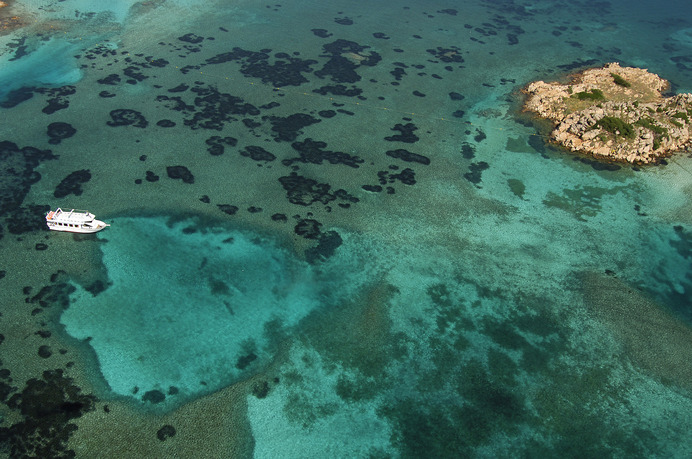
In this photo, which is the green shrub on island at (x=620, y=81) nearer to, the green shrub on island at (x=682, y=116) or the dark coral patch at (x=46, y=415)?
the green shrub on island at (x=682, y=116)

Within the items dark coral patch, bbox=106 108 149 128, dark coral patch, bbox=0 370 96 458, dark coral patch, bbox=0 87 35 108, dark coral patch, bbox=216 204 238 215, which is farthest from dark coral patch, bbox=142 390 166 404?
dark coral patch, bbox=0 87 35 108

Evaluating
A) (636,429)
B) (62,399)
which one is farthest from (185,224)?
(636,429)

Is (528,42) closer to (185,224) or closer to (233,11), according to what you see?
(233,11)

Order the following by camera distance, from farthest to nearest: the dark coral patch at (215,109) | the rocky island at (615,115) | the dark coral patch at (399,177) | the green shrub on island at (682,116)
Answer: the green shrub on island at (682,116), the dark coral patch at (215,109), the rocky island at (615,115), the dark coral patch at (399,177)

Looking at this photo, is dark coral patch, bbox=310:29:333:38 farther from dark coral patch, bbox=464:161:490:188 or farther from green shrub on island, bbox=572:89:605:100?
green shrub on island, bbox=572:89:605:100

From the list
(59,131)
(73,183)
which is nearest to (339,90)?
(59,131)

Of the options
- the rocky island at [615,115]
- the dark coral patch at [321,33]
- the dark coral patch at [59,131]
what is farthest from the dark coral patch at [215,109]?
the rocky island at [615,115]
